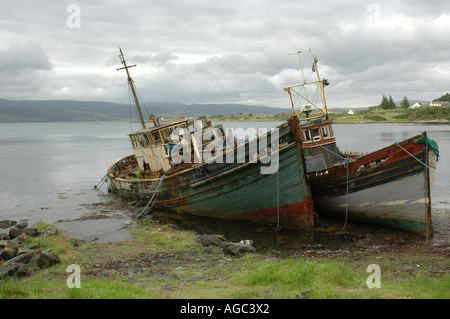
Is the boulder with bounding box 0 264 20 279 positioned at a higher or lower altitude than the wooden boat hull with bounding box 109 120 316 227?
lower

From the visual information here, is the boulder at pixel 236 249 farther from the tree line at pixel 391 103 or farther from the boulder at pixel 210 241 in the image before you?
the tree line at pixel 391 103

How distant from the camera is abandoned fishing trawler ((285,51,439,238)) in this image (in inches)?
506

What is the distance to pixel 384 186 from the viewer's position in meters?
13.7

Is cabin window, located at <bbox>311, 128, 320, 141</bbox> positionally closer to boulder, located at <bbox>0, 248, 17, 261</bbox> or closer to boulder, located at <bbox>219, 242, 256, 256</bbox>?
boulder, located at <bbox>219, 242, 256, 256</bbox>

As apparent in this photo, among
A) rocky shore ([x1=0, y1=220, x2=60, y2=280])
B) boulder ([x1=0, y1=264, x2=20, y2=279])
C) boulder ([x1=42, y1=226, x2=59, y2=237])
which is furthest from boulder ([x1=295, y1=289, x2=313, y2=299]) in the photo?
boulder ([x1=42, y1=226, x2=59, y2=237])

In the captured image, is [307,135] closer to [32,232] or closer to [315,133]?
[315,133]

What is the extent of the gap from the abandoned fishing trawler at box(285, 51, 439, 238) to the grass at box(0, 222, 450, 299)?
279 centimetres

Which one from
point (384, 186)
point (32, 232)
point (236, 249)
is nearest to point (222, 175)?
point (236, 249)

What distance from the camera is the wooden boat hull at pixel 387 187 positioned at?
12883 mm

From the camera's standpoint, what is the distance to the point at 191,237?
14.4 meters

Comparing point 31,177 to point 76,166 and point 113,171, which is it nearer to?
point 76,166

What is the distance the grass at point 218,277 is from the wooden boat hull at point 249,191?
3.35 m

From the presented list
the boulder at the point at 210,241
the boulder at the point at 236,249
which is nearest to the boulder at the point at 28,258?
the boulder at the point at 210,241
